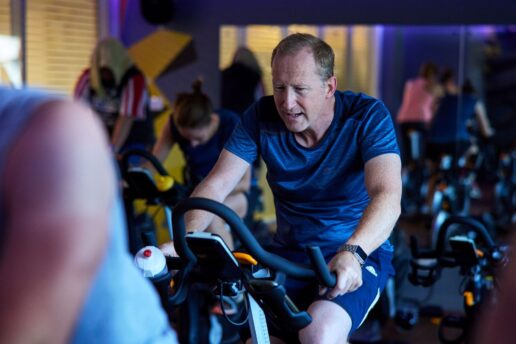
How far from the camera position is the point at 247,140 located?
250 centimetres

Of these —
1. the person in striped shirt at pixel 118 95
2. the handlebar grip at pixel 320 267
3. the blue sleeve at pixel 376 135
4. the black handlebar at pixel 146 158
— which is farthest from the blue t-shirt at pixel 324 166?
the person in striped shirt at pixel 118 95

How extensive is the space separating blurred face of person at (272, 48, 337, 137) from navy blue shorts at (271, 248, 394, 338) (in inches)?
16.4

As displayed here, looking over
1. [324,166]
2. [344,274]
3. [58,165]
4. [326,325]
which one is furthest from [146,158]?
[58,165]

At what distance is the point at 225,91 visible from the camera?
19.7 feet

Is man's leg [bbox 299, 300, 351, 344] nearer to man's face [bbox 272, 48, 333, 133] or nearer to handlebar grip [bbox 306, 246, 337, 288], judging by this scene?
handlebar grip [bbox 306, 246, 337, 288]

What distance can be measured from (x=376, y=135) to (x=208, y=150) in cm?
178

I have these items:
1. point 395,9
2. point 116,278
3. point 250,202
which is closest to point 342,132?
point 116,278

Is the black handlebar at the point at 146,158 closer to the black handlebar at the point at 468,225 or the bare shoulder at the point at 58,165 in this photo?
the black handlebar at the point at 468,225

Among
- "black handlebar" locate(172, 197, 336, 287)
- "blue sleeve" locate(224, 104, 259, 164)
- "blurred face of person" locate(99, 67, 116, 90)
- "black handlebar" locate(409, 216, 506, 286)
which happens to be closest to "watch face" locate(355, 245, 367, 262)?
"black handlebar" locate(172, 197, 336, 287)

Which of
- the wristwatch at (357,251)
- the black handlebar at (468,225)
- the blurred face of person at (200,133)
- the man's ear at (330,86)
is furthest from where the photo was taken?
the blurred face of person at (200,133)

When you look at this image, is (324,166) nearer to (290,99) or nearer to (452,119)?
(290,99)

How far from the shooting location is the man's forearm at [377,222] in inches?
80.5

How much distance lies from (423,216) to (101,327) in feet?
15.1

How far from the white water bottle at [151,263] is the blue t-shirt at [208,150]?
203 centimetres
